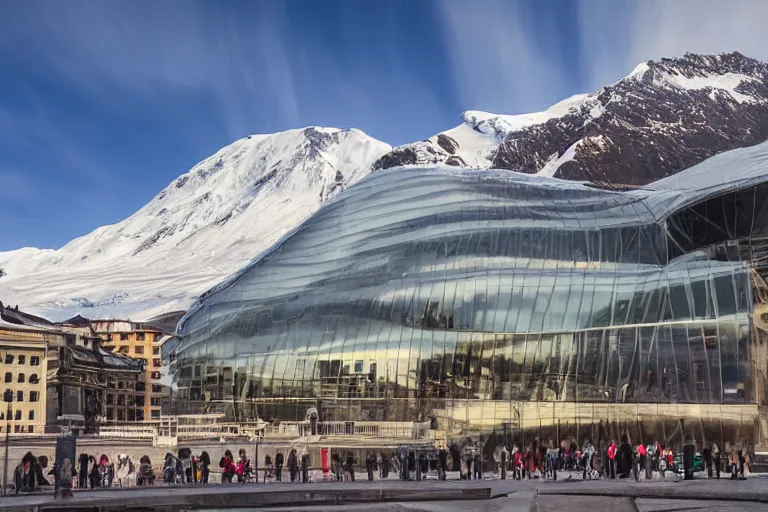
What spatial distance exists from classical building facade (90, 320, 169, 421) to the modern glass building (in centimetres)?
8764

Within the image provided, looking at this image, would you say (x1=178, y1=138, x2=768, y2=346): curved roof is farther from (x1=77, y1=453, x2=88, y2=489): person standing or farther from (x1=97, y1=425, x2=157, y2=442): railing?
(x1=77, y1=453, x2=88, y2=489): person standing

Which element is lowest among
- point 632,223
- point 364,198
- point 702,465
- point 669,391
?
point 702,465

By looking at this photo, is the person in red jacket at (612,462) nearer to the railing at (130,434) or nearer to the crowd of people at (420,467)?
the crowd of people at (420,467)

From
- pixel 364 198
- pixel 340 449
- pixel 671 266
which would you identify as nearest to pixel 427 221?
pixel 364 198

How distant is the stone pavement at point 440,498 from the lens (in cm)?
2716

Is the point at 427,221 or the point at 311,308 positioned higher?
the point at 427,221

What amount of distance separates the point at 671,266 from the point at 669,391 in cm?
1078

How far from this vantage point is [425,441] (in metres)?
61.5

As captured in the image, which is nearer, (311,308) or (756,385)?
(756,385)

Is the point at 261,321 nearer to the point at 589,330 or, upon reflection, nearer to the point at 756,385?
the point at 589,330

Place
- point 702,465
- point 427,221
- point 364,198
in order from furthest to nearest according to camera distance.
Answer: point 364,198
point 427,221
point 702,465

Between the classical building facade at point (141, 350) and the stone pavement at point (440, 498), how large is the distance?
438ft

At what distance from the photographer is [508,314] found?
225 feet

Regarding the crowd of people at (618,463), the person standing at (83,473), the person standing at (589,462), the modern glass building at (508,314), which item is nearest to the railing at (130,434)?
the modern glass building at (508,314)
